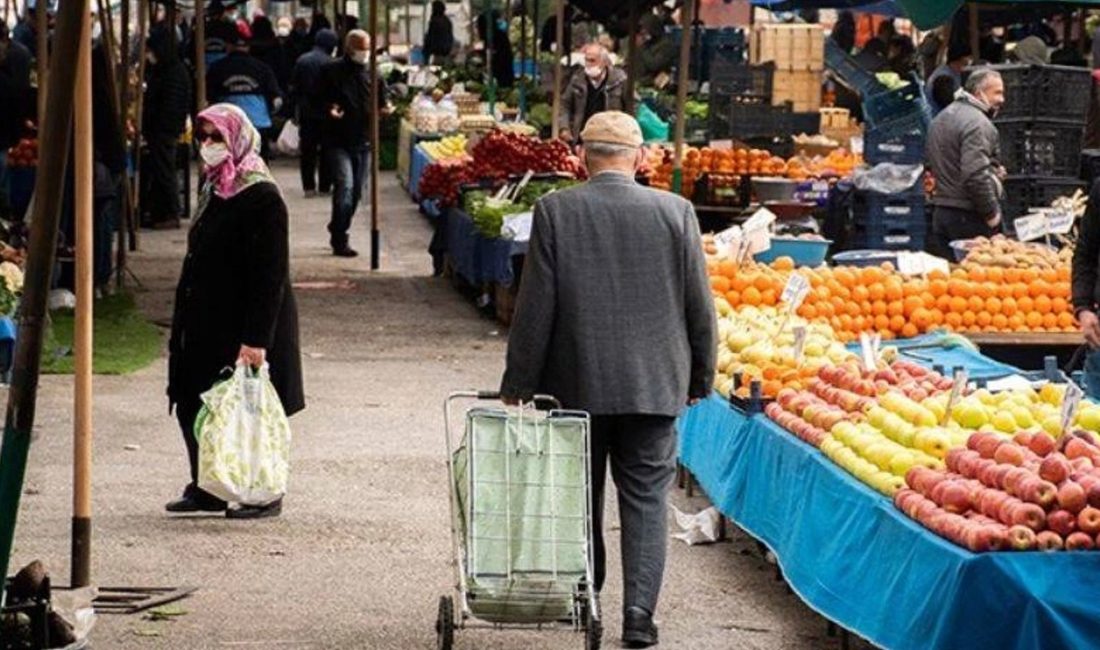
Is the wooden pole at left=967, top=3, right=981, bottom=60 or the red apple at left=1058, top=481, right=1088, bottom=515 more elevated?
the wooden pole at left=967, top=3, right=981, bottom=60

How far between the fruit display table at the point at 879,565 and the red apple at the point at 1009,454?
36 cm

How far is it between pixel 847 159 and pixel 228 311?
467 inches

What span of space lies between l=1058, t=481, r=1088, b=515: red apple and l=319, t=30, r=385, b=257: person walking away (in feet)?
50.7

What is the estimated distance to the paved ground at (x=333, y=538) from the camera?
8.97 m

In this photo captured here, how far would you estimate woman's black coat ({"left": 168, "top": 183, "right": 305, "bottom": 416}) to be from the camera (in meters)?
10.5

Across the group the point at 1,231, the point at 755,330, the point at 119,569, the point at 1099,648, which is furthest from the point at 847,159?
the point at 1099,648

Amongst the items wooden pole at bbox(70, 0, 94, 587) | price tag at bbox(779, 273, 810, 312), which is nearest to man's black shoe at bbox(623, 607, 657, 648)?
wooden pole at bbox(70, 0, 94, 587)

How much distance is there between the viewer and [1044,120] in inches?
749

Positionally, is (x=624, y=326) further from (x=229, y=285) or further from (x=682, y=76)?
(x=682, y=76)

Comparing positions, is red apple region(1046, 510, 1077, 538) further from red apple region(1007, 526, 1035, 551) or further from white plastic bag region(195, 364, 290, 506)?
white plastic bag region(195, 364, 290, 506)

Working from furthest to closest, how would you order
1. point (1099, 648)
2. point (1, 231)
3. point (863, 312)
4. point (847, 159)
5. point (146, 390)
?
point (847, 159), point (1, 231), point (146, 390), point (863, 312), point (1099, 648)

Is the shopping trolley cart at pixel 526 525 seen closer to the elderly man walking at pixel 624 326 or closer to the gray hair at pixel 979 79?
the elderly man walking at pixel 624 326

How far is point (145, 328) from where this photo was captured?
1786cm

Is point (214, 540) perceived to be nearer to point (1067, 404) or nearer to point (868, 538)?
point (868, 538)
